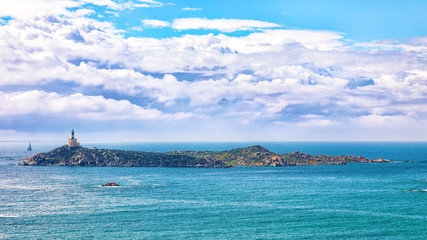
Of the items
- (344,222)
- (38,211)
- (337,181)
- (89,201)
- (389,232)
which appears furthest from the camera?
(337,181)

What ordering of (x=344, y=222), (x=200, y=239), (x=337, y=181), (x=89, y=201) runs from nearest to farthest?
(x=200, y=239) → (x=344, y=222) → (x=89, y=201) → (x=337, y=181)

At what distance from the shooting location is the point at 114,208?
121 metres

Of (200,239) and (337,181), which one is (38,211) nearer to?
(200,239)

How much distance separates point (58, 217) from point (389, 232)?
3175 inches

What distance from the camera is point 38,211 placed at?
118 metres

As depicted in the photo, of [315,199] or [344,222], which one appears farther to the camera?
[315,199]

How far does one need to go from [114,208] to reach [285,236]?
51.3 meters

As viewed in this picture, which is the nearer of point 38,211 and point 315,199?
point 38,211

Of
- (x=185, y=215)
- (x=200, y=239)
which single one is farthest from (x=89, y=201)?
(x=200, y=239)

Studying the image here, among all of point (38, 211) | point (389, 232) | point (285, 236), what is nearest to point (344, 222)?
point (389, 232)

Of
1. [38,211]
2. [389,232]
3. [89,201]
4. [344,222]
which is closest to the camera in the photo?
[389,232]

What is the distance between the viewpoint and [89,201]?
13250 centimetres

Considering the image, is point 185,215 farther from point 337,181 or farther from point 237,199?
point 337,181

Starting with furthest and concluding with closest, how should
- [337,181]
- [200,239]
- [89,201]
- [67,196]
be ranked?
1. [337,181]
2. [67,196]
3. [89,201]
4. [200,239]
